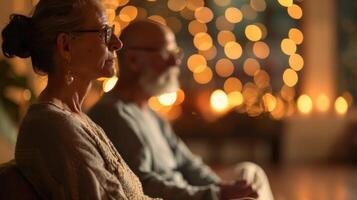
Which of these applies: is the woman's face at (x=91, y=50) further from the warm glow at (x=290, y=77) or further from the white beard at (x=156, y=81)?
the warm glow at (x=290, y=77)

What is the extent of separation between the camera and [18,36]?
1.54 metres

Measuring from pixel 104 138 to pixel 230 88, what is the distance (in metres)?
5.91

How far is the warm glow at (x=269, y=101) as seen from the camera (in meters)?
7.20

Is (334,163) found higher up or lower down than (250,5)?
lower down

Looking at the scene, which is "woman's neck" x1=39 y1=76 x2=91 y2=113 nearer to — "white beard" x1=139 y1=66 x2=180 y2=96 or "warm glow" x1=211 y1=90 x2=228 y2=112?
"white beard" x1=139 y1=66 x2=180 y2=96

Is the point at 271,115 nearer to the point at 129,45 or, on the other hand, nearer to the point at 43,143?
the point at 129,45

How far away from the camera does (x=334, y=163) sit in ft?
23.1

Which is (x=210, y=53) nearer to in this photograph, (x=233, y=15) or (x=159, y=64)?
(x=233, y=15)

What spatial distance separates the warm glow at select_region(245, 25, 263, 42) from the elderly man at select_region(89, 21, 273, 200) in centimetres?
475

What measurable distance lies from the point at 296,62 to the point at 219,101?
1.05 meters

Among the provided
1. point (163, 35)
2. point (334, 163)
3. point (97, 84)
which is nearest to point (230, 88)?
point (334, 163)

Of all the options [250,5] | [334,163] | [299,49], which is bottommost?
[334,163]

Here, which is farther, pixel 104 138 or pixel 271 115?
pixel 271 115

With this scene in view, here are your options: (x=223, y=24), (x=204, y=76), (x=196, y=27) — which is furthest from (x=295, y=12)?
(x=204, y=76)
